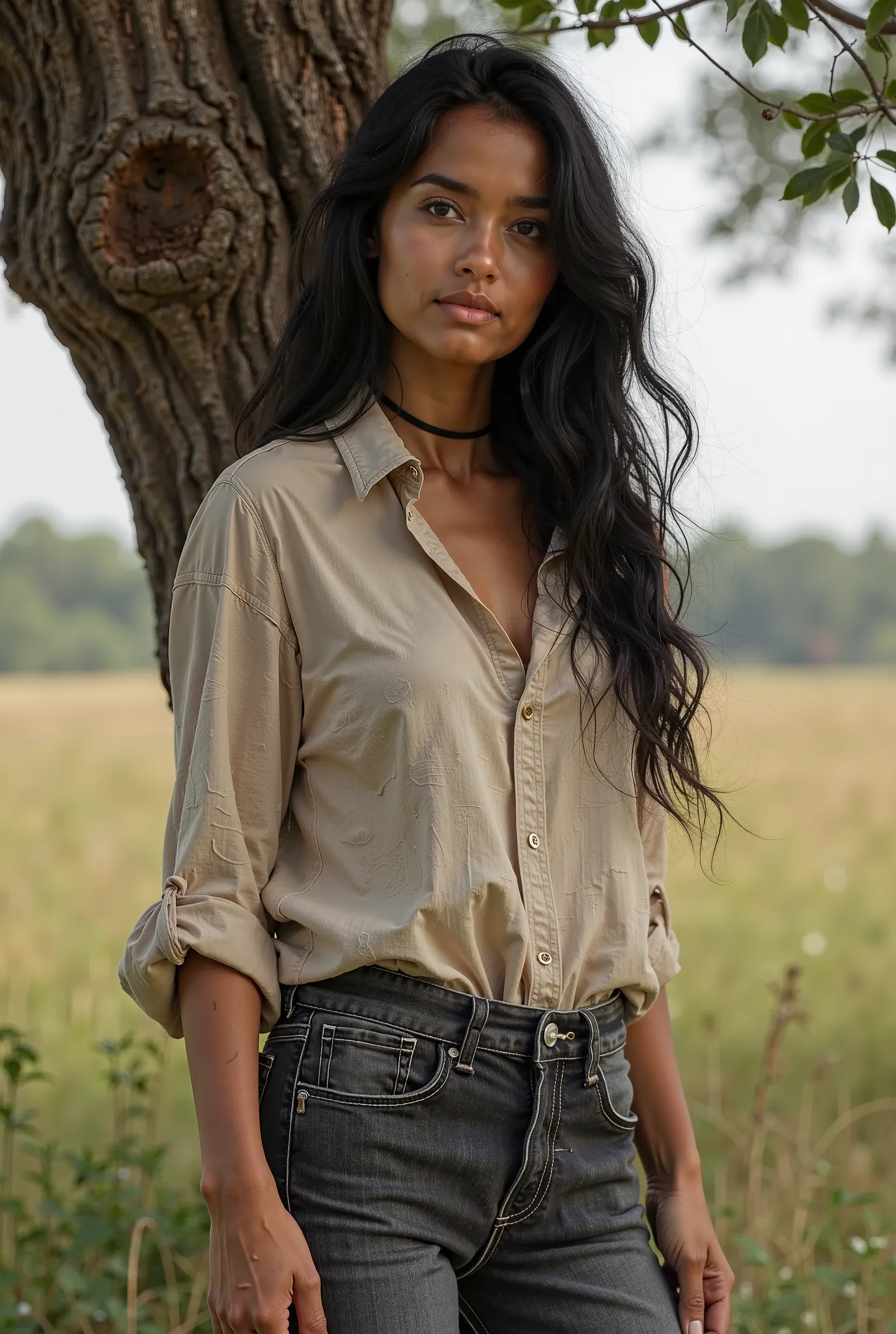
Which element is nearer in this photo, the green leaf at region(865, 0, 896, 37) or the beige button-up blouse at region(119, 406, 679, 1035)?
the beige button-up blouse at region(119, 406, 679, 1035)

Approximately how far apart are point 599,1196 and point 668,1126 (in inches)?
11.7

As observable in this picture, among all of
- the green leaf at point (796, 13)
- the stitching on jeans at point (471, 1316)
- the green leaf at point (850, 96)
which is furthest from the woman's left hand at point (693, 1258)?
the green leaf at point (796, 13)

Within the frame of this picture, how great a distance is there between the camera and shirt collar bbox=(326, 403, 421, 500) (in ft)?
6.27

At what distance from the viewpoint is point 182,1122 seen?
195 inches

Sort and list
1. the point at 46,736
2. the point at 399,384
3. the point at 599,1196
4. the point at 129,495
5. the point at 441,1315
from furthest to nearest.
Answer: the point at 46,736, the point at 129,495, the point at 399,384, the point at 599,1196, the point at 441,1315

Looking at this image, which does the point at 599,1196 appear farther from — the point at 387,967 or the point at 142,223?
the point at 142,223

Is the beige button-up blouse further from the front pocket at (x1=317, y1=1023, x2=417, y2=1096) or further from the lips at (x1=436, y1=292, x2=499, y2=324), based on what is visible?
the lips at (x1=436, y1=292, x2=499, y2=324)

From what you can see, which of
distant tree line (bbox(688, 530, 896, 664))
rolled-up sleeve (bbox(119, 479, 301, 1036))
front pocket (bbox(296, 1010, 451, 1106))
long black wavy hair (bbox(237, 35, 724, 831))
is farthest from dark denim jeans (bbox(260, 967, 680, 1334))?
distant tree line (bbox(688, 530, 896, 664))

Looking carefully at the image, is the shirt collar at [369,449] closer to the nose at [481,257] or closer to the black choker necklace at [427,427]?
the black choker necklace at [427,427]

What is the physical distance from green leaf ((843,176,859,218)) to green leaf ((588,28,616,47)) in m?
0.60

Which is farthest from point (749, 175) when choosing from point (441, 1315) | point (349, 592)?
point (441, 1315)

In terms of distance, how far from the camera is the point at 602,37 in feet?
8.21

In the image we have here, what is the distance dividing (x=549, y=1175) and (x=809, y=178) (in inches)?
59.4

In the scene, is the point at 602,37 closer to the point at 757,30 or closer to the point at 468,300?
the point at 757,30
